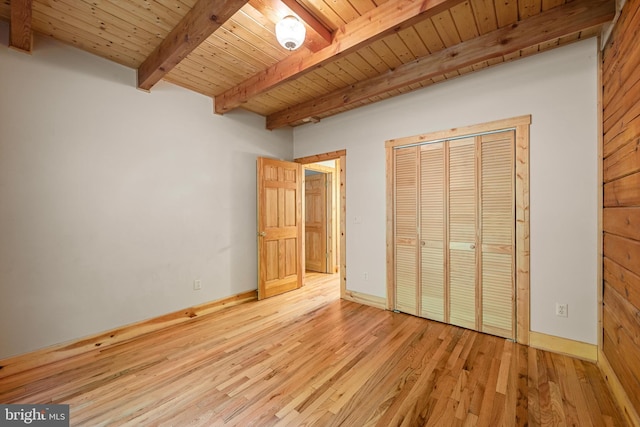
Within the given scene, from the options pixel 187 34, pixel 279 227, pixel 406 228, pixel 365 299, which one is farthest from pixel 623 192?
pixel 279 227

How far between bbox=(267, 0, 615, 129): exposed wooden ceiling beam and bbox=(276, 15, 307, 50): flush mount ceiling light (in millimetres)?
1235

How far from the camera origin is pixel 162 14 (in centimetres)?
199

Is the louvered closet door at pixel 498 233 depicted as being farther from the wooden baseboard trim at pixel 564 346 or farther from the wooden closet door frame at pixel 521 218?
the wooden baseboard trim at pixel 564 346

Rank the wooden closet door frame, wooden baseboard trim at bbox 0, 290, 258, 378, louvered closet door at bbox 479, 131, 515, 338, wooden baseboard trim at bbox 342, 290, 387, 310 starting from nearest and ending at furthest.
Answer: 1. wooden baseboard trim at bbox 0, 290, 258, 378
2. the wooden closet door frame
3. louvered closet door at bbox 479, 131, 515, 338
4. wooden baseboard trim at bbox 342, 290, 387, 310

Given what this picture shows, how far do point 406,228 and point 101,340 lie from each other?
131 inches

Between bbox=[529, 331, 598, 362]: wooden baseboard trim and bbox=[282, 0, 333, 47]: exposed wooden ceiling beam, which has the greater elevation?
bbox=[282, 0, 333, 47]: exposed wooden ceiling beam

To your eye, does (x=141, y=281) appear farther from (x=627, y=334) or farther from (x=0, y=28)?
(x=627, y=334)

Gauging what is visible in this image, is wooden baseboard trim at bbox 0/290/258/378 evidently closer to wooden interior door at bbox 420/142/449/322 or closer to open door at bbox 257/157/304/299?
open door at bbox 257/157/304/299

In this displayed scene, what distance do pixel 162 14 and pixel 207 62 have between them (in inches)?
24.8

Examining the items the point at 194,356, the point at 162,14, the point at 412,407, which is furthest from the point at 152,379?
the point at 162,14

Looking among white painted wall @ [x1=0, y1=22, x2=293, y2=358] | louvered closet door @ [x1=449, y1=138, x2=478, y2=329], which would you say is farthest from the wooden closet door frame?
white painted wall @ [x1=0, y1=22, x2=293, y2=358]

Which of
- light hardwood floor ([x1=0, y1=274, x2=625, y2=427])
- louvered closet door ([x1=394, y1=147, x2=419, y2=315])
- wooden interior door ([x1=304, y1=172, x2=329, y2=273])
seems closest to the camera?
light hardwood floor ([x1=0, y1=274, x2=625, y2=427])

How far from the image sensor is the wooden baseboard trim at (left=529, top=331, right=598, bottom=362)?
2162mm

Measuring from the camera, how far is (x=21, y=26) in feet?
6.28
